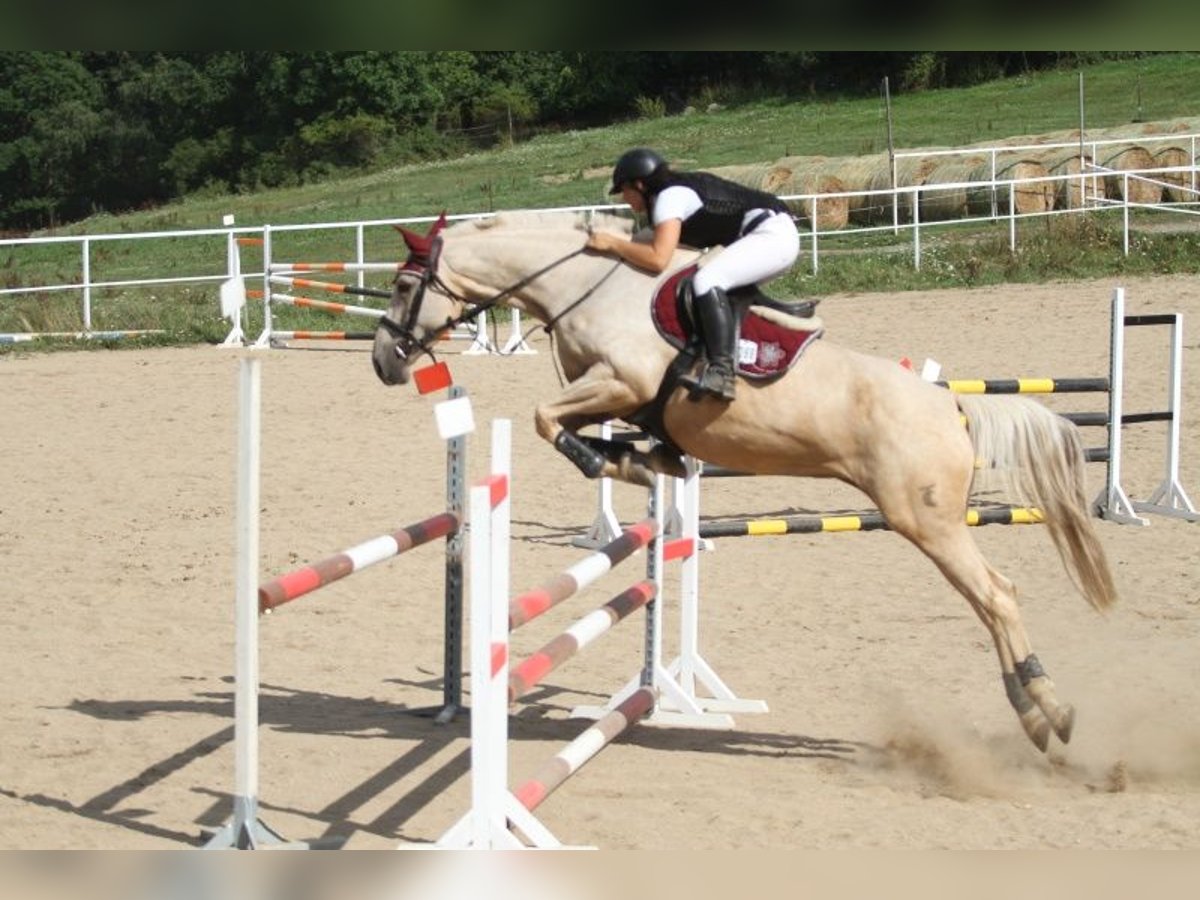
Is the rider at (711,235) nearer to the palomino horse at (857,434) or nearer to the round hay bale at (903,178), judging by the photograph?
the palomino horse at (857,434)

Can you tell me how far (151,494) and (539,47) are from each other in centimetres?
957

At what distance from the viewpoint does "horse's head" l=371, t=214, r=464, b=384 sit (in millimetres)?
5613

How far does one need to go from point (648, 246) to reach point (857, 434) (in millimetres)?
975

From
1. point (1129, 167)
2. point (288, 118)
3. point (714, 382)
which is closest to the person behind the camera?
point (714, 382)

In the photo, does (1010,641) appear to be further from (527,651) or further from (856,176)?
(856,176)

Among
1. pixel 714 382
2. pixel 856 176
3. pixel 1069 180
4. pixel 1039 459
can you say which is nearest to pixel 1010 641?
pixel 1039 459

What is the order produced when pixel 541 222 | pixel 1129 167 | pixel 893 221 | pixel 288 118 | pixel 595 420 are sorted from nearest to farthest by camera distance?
pixel 595 420, pixel 541 222, pixel 1129 167, pixel 893 221, pixel 288 118

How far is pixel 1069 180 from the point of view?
22.4 meters

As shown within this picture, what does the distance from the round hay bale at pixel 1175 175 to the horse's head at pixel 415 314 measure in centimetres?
1867

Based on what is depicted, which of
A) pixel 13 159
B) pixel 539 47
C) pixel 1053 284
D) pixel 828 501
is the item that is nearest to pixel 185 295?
pixel 1053 284

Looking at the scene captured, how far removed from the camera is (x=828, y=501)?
9914 millimetres

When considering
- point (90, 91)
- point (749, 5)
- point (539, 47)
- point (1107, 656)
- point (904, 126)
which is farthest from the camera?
point (90, 91)

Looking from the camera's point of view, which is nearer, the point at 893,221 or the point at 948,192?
the point at 893,221

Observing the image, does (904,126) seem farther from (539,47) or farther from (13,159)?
(539,47)
